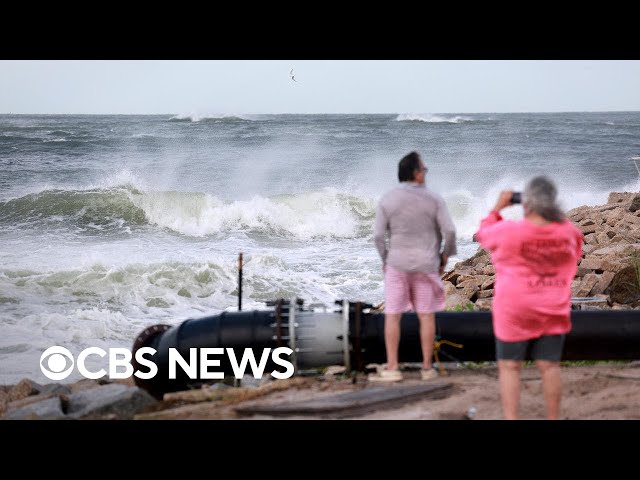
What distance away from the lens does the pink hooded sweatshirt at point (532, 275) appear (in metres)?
4.87

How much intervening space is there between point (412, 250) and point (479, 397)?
1.19 metres

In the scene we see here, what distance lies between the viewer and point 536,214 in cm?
487

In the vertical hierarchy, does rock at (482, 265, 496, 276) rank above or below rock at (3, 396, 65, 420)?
above

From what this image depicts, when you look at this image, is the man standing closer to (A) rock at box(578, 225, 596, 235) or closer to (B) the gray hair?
(B) the gray hair

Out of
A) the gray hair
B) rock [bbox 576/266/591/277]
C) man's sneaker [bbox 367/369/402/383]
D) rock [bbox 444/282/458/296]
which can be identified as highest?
the gray hair

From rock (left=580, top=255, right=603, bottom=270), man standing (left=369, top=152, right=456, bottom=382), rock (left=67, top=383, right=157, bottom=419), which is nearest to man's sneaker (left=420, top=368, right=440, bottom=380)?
man standing (left=369, top=152, right=456, bottom=382)

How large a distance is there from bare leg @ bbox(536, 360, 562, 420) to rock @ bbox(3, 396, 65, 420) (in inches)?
141

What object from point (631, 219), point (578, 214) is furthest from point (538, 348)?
point (578, 214)

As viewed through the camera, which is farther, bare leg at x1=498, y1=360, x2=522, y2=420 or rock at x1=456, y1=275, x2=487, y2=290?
rock at x1=456, y1=275, x2=487, y2=290

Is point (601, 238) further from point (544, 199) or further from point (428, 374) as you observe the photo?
point (544, 199)

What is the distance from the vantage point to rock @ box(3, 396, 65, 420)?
6250mm

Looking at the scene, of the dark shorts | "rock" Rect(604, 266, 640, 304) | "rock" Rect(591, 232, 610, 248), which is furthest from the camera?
"rock" Rect(591, 232, 610, 248)
